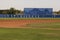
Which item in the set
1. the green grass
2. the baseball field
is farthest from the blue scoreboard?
the green grass

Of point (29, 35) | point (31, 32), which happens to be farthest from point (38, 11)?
point (29, 35)

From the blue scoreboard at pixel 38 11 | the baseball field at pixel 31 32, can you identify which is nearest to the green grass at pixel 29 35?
the baseball field at pixel 31 32

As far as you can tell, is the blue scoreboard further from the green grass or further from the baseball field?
the green grass

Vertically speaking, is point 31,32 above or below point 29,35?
below

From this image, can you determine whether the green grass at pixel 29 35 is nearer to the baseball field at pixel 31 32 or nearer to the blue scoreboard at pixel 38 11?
the baseball field at pixel 31 32

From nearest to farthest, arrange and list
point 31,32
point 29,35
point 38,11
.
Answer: point 29,35 → point 31,32 → point 38,11

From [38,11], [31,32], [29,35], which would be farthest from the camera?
[38,11]

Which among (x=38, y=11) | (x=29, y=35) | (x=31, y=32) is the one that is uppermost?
(x=29, y=35)

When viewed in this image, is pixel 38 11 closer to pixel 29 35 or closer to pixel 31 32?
pixel 31 32

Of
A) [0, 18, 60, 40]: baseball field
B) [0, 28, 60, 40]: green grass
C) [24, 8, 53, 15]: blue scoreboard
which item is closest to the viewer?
[0, 28, 60, 40]: green grass

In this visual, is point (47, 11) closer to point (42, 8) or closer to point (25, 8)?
point (42, 8)

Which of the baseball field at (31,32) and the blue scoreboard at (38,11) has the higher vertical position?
the baseball field at (31,32)

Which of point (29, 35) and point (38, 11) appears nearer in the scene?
point (29, 35)

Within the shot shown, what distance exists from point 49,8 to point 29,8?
7752 millimetres
